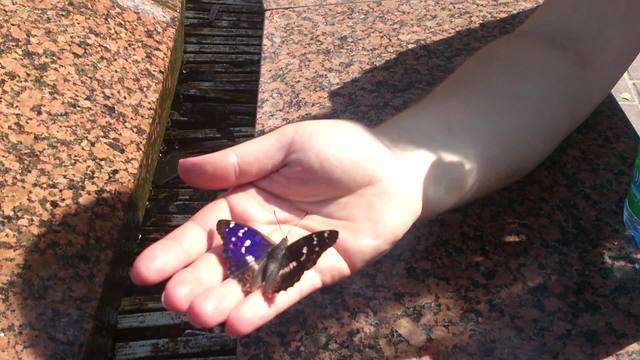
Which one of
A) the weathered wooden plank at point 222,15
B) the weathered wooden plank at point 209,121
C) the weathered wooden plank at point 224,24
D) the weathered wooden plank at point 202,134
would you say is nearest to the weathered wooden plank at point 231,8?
the weathered wooden plank at point 222,15

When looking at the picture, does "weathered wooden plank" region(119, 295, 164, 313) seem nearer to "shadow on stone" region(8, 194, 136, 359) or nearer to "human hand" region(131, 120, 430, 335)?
"shadow on stone" region(8, 194, 136, 359)

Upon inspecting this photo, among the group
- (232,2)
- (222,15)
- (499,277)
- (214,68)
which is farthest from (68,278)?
(232,2)

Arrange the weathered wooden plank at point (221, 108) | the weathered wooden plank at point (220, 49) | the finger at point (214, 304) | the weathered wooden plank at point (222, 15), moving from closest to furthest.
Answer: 1. the finger at point (214, 304)
2. the weathered wooden plank at point (221, 108)
3. the weathered wooden plank at point (220, 49)
4. the weathered wooden plank at point (222, 15)

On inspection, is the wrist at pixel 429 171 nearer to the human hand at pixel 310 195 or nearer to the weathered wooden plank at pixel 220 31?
the human hand at pixel 310 195

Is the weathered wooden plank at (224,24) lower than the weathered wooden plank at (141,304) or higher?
higher

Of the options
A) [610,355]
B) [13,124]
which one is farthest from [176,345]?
[610,355]

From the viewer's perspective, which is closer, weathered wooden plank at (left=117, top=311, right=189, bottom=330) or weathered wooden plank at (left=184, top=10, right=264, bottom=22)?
weathered wooden plank at (left=117, top=311, right=189, bottom=330)

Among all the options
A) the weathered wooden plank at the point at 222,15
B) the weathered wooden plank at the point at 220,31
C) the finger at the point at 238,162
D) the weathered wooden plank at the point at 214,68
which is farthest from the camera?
the weathered wooden plank at the point at 222,15

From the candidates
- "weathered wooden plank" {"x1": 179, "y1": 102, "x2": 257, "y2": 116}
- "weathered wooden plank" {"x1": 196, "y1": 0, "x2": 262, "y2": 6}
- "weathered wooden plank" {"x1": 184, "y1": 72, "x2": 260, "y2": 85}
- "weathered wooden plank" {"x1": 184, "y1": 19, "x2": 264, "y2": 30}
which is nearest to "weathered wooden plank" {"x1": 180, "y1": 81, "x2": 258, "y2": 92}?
"weathered wooden plank" {"x1": 184, "y1": 72, "x2": 260, "y2": 85}
